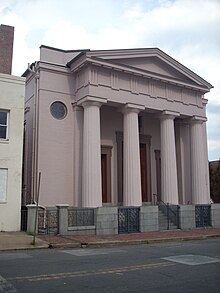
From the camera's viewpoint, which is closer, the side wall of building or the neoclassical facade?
the side wall of building

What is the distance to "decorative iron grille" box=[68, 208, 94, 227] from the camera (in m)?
16.8

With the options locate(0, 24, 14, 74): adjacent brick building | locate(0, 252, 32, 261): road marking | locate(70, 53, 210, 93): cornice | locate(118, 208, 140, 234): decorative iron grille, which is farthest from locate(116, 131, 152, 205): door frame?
locate(0, 252, 32, 261): road marking

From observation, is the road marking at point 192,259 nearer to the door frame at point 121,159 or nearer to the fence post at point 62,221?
the fence post at point 62,221

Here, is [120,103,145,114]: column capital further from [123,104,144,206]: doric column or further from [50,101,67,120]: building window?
[50,101,67,120]: building window

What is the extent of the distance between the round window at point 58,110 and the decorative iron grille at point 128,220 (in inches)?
259

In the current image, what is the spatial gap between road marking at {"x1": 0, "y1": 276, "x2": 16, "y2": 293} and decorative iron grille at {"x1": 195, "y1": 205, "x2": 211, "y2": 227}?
15.3 metres

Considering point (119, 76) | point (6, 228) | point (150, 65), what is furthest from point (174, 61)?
point (6, 228)

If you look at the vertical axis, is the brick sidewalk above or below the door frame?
below

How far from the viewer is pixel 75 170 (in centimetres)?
2080

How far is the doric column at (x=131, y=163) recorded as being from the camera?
20609 mm

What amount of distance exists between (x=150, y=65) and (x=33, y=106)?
24.8ft

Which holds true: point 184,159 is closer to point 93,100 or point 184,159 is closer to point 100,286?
point 93,100

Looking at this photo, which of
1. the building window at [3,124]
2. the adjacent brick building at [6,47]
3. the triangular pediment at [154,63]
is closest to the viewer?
the building window at [3,124]

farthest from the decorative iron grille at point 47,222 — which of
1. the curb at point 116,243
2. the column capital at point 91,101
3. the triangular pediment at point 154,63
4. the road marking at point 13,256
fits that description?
the triangular pediment at point 154,63
